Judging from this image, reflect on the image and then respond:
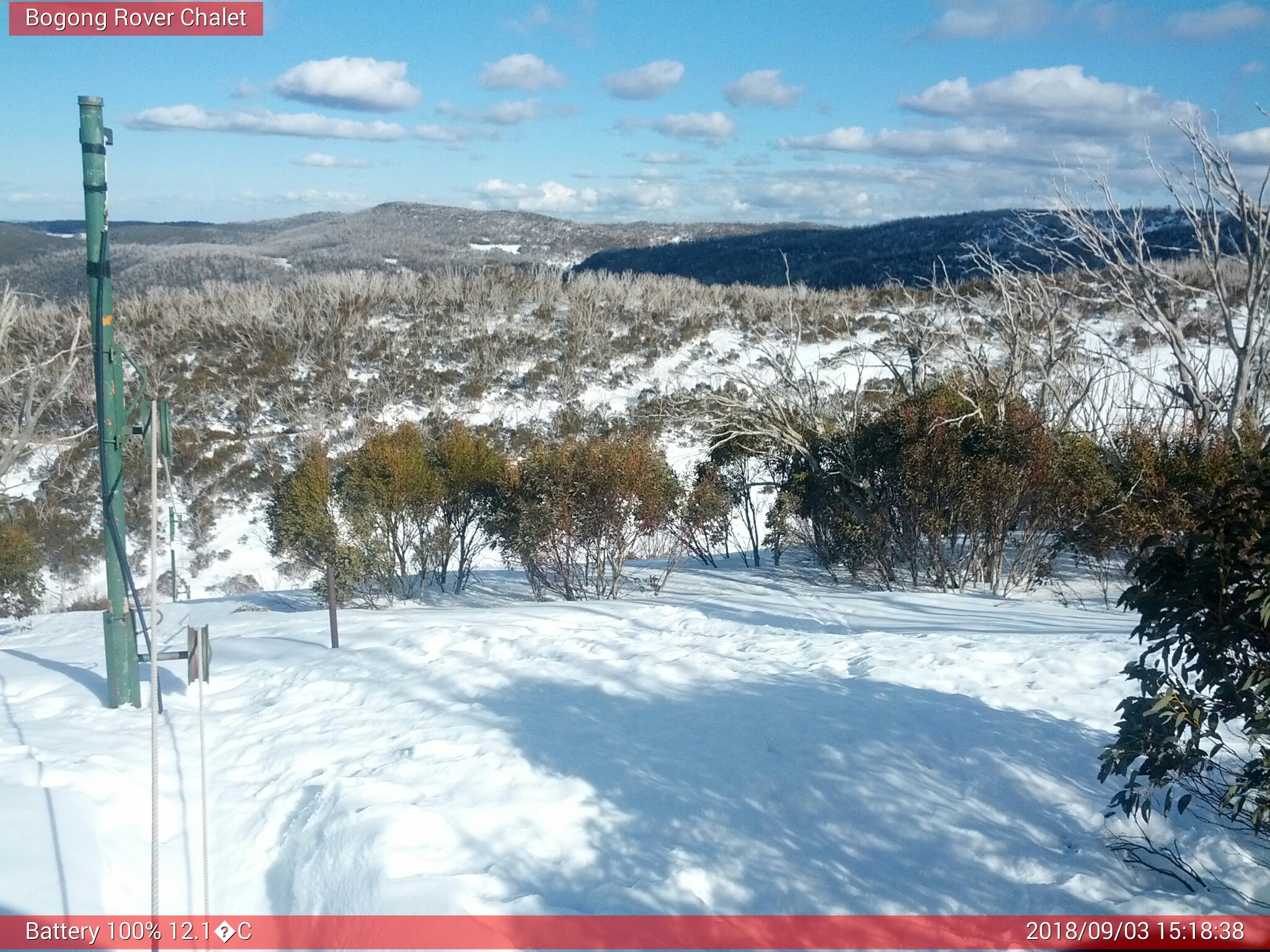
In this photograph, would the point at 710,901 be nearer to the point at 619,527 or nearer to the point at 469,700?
the point at 469,700

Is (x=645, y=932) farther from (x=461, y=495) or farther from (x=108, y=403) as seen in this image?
(x=461, y=495)

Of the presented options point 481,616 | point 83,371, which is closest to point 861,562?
point 481,616

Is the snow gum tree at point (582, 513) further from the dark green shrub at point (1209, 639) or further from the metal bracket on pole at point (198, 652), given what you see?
the dark green shrub at point (1209, 639)

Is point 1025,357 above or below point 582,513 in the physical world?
above

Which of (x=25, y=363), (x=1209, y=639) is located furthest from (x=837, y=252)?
(x=1209, y=639)

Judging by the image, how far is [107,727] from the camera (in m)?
6.04

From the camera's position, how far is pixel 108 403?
615 centimetres

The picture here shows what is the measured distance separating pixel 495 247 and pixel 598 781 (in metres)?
73.4

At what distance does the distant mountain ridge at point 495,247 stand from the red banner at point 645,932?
31313 mm

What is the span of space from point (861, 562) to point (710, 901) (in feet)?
32.7

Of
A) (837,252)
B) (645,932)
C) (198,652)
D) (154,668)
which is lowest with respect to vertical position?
(645,932)

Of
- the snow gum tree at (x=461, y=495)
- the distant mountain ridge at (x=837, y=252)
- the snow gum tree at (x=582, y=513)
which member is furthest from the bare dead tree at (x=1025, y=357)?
the distant mountain ridge at (x=837, y=252)

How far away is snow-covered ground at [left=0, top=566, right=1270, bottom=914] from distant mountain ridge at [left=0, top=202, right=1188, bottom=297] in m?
28.7

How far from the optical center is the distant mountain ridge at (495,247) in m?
42.0
